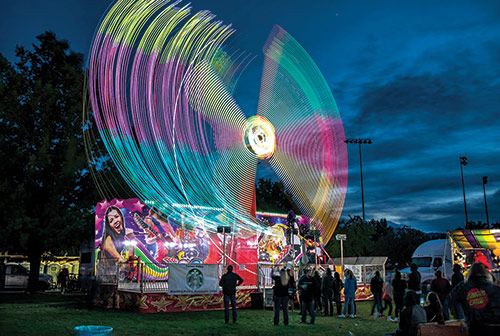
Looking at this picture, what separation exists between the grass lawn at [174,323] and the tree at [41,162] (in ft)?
35.1

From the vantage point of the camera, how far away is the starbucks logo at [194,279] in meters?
17.0

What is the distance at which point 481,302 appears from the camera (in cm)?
541

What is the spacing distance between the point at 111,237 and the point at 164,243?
2.85m

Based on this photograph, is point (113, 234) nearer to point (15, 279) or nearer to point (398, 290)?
point (15, 279)

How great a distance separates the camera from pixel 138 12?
18.0 m

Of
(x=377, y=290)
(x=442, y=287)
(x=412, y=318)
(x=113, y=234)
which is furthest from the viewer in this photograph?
(x=113, y=234)

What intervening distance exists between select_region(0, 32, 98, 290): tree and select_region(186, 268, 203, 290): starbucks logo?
12.3m

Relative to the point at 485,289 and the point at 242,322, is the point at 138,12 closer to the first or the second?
the point at 242,322

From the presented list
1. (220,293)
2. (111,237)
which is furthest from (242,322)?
(111,237)

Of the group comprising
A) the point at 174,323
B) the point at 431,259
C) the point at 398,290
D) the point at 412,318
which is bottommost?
the point at 174,323

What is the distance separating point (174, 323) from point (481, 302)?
9893 mm

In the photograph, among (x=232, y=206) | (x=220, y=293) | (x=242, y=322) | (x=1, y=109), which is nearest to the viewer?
(x=242, y=322)

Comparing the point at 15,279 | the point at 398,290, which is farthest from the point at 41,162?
the point at 398,290

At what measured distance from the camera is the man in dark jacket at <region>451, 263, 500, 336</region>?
5.32 metres
